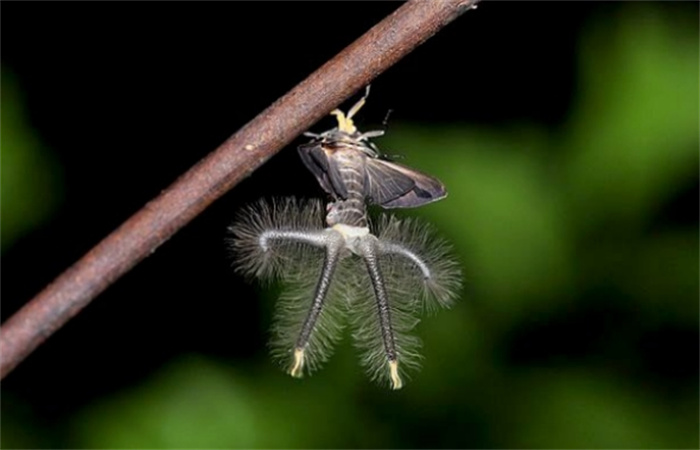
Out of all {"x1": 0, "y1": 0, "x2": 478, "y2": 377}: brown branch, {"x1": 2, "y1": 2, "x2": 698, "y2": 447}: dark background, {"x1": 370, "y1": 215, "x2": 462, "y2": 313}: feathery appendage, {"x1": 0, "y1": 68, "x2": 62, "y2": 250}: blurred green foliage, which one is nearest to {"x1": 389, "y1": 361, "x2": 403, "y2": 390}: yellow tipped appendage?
{"x1": 370, "y1": 215, "x2": 462, "y2": 313}: feathery appendage

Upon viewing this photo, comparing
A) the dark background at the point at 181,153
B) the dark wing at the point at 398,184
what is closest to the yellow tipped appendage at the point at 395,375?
the dark wing at the point at 398,184

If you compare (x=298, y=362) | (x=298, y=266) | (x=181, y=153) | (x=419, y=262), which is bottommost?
(x=298, y=362)

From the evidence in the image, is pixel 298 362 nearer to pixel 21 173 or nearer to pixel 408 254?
pixel 408 254

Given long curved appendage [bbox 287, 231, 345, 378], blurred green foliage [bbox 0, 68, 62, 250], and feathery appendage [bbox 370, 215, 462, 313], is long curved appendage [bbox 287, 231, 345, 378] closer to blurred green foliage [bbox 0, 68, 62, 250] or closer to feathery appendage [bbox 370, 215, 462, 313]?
feathery appendage [bbox 370, 215, 462, 313]

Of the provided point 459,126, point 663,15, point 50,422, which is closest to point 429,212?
point 459,126

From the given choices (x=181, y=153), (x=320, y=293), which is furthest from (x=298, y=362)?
(x=181, y=153)

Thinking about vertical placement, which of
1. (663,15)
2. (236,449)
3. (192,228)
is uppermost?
(663,15)

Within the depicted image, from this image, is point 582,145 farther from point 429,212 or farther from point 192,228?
point 192,228
